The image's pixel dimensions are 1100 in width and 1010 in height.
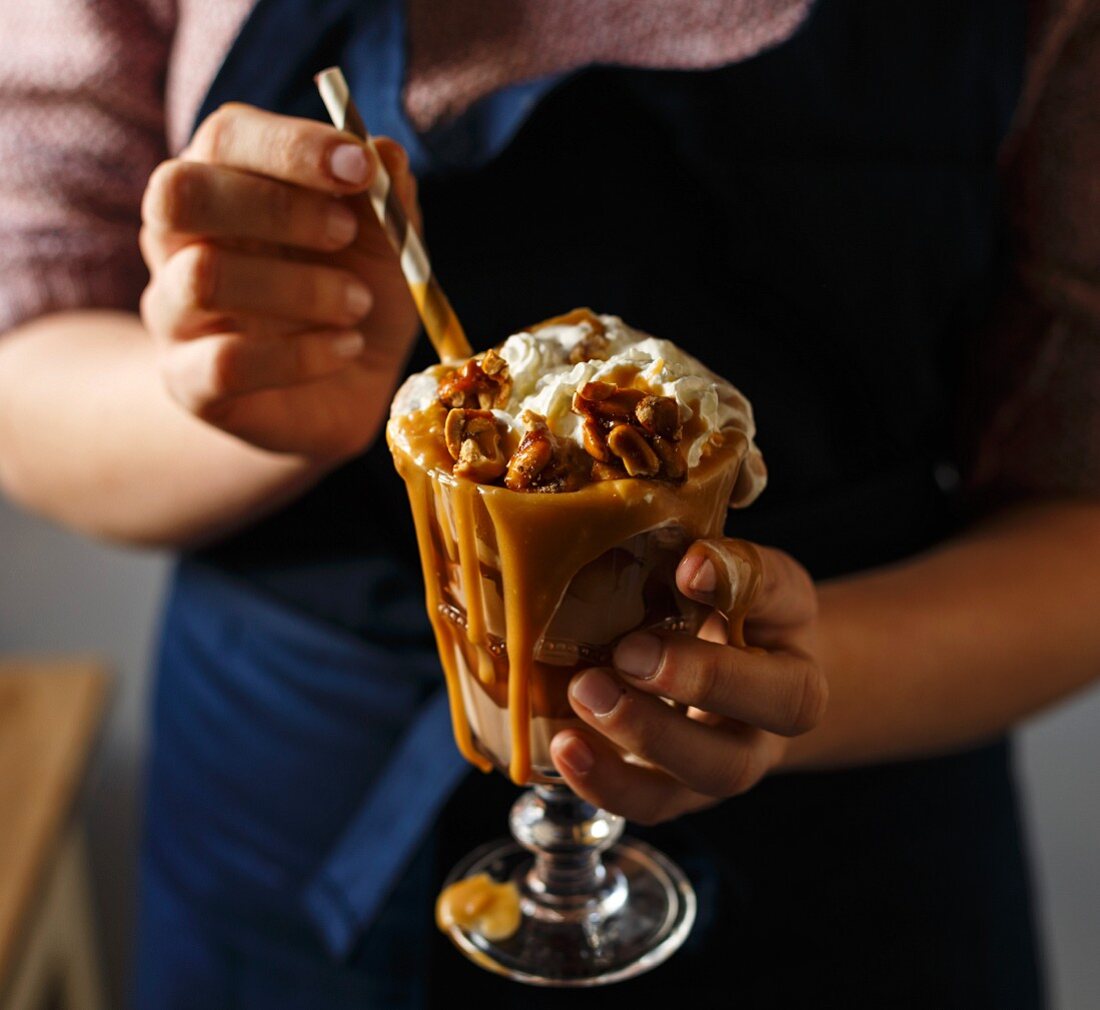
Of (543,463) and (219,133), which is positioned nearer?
(543,463)

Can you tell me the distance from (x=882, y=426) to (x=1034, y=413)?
10 cm

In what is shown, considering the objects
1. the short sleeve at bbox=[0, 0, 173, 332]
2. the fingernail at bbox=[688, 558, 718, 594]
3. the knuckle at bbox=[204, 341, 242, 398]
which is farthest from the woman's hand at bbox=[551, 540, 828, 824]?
the short sleeve at bbox=[0, 0, 173, 332]

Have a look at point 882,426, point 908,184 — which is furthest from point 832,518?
point 908,184

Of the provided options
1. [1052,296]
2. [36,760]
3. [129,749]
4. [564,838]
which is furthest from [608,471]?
[129,749]

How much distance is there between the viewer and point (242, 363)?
0.54 meters

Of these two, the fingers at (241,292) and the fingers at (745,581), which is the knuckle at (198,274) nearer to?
the fingers at (241,292)

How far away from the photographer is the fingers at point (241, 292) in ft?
1.74

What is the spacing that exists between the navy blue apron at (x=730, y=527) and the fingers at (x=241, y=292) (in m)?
0.12

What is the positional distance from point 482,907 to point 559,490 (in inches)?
11.1

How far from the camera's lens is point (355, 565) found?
2.53 ft

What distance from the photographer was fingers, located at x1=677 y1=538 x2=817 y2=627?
0.42 metres

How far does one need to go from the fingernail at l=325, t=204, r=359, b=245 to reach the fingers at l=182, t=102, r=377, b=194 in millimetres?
24

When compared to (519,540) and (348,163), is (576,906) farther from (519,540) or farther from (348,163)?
(348,163)

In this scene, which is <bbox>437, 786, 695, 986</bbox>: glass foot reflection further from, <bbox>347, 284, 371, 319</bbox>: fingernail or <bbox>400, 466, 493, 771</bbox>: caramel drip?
<bbox>347, 284, 371, 319</bbox>: fingernail
